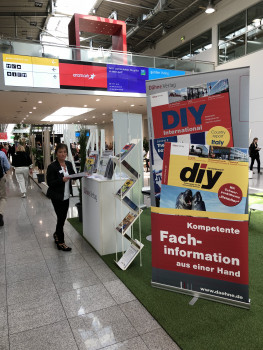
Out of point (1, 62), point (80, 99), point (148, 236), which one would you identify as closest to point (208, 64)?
point (80, 99)

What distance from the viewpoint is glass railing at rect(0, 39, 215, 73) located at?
9.22m

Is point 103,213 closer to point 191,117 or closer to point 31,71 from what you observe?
point 191,117

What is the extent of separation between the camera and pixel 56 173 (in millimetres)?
3570

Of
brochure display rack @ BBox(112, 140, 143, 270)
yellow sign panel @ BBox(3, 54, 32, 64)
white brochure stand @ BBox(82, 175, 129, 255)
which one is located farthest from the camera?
yellow sign panel @ BBox(3, 54, 32, 64)

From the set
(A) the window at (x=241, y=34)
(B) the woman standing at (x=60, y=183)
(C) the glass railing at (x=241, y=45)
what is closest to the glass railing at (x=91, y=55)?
(C) the glass railing at (x=241, y=45)

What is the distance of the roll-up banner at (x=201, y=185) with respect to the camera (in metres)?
2.22

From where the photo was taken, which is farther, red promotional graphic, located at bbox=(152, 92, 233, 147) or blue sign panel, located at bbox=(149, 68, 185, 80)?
blue sign panel, located at bbox=(149, 68, 185, 80)

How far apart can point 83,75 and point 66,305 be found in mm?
9285

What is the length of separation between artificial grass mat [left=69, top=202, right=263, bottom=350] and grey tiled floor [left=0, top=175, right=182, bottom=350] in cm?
9

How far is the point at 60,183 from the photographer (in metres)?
3.58

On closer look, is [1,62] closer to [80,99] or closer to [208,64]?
[80,99]

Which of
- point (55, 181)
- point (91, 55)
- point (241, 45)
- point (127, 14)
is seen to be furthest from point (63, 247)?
point (127, 14)

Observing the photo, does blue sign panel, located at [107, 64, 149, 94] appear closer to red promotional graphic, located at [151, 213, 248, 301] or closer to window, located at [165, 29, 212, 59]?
window, located at [165, 29, 212, 59]

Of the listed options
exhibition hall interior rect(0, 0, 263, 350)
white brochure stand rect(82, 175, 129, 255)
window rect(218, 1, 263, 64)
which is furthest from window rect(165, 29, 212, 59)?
white brochure stand rect(82, 175, 129, 255)
